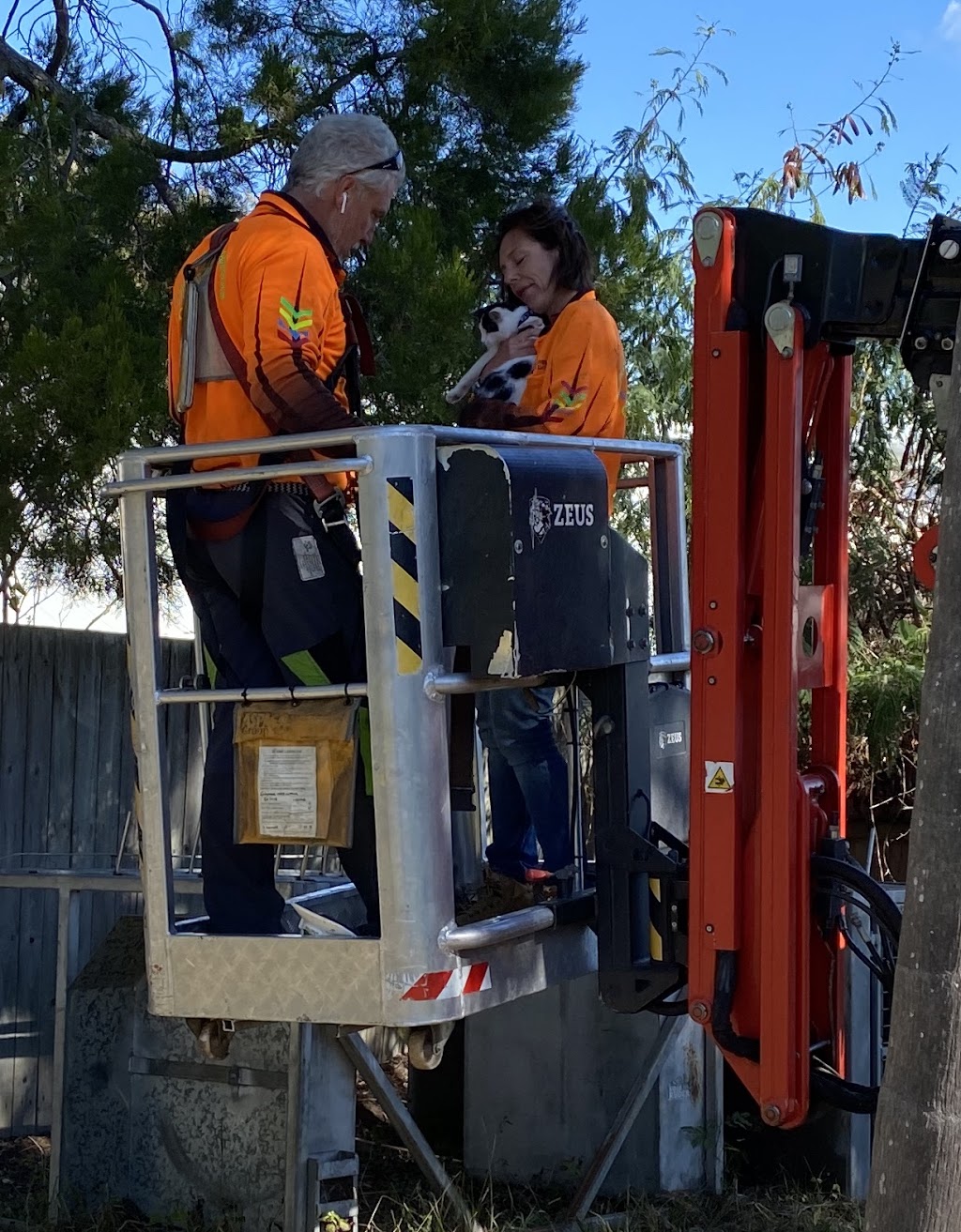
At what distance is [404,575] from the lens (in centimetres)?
349

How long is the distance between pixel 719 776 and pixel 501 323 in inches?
61.1

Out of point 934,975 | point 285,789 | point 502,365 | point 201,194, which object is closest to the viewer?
point 934,975

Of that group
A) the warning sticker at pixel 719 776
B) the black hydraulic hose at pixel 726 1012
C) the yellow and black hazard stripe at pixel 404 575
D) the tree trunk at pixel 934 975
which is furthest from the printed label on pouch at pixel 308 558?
the tree trunk at pixel 934 975

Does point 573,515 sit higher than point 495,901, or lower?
higher

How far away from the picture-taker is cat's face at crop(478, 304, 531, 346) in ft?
15.1

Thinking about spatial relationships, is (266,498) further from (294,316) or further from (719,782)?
(719,782)

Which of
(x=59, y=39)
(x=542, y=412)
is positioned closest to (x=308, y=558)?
(x=542, y=412)

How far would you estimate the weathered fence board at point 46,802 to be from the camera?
7.16 m

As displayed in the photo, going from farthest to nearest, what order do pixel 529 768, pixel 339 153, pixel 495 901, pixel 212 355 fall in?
1. pixel 529 768
2. pixel 495 901
3. pixel 339 153
4. pixel 212 355

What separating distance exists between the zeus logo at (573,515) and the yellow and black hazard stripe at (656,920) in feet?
2.99

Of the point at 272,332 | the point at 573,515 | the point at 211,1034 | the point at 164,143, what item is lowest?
the point at 211,1034

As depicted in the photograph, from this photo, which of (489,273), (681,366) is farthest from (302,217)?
(681,366)

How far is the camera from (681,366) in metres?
8.55

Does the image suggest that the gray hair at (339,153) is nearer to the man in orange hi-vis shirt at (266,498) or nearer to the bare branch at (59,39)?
the man in orange hi-vis shirt at (266,498)
